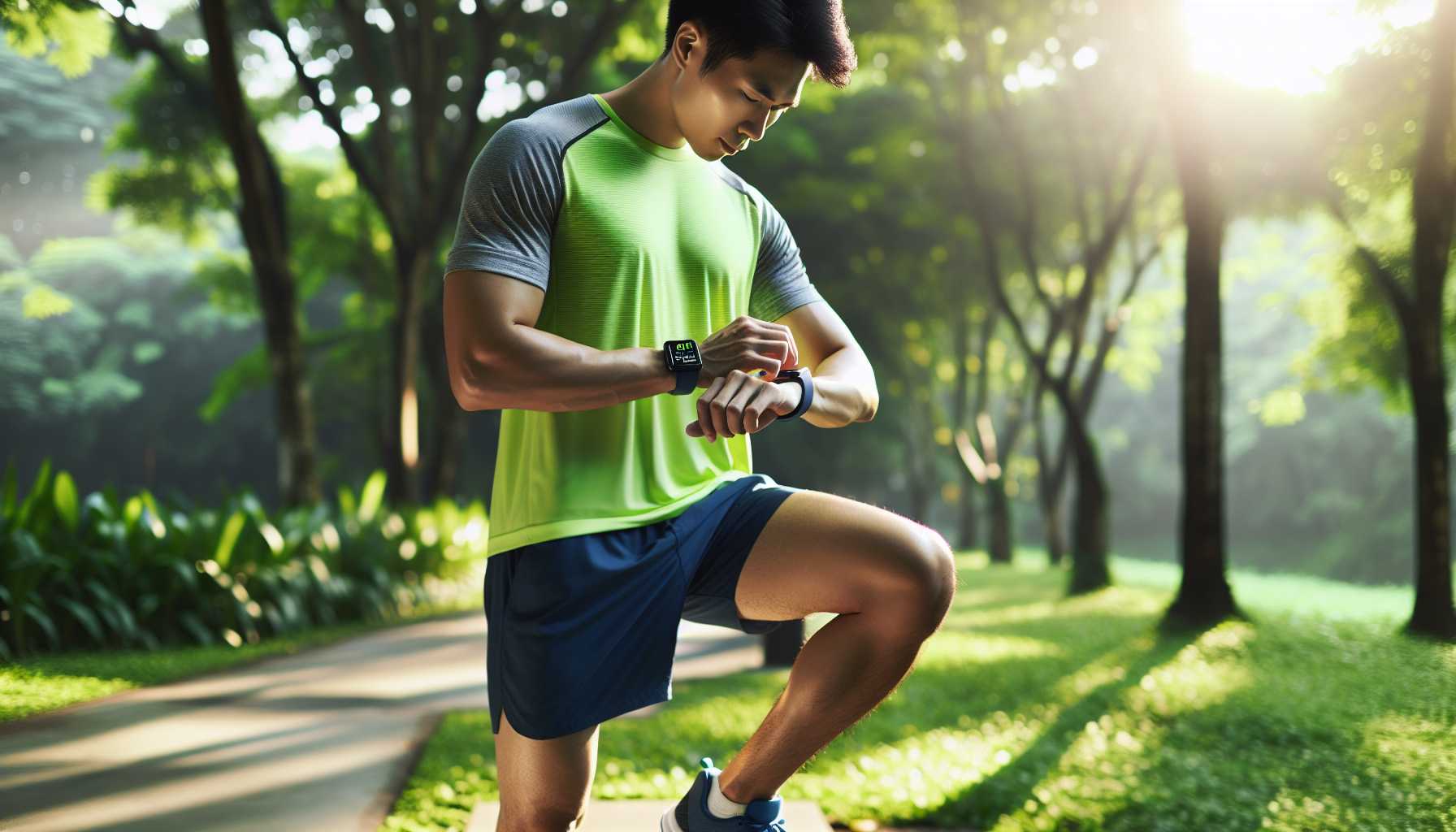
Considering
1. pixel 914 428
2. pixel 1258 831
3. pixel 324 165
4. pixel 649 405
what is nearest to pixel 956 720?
pixel 1258 831

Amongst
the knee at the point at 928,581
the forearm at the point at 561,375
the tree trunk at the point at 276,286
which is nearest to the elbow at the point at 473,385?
the forearm at the point at 561,375

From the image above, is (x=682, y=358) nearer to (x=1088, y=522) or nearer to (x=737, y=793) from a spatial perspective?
(x=737, y=793)

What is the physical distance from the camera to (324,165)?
72.9 feet

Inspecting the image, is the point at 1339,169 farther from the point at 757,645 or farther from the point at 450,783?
the point at 450,783

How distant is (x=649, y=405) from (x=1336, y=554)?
43613mm

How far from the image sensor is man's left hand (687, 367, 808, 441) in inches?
90.0

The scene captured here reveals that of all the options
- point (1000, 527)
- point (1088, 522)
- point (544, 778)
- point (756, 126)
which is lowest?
point (1000, 527)

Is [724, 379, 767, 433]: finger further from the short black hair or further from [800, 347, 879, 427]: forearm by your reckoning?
the short black hair

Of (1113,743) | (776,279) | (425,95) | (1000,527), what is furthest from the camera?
(1000,527)

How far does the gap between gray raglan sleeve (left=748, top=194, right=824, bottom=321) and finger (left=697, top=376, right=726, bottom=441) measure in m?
0.72

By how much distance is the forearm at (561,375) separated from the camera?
7.53ft

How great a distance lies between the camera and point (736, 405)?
7.49 feet

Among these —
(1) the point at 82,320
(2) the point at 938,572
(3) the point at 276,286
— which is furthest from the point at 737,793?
(1) the point at 82,320

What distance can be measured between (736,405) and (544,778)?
0.88 meters
